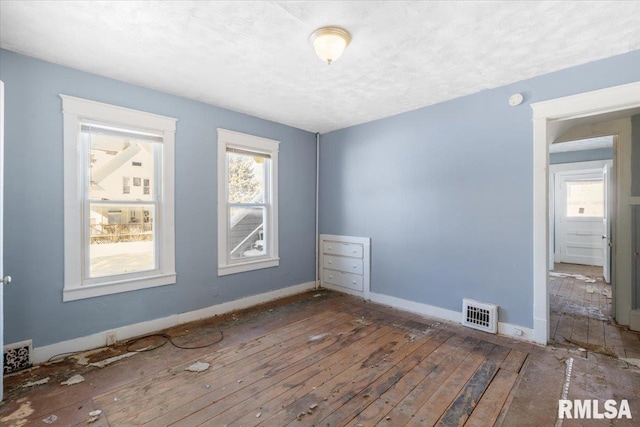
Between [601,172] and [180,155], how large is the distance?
8208mm

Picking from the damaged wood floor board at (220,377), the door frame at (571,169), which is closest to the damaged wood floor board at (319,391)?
the damaged wood floor board at (220,377)

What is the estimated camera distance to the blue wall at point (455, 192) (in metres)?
2.95

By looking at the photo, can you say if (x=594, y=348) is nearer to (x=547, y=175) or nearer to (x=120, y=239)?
(x=547, y=175)

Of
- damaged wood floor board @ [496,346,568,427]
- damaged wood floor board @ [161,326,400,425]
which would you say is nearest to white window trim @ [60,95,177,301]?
damaged wood floor board @ [161,326,400,425]

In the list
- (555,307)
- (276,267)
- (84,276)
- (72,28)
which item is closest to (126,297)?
(84,276)

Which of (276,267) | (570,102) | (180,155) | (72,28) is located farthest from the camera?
(276,267)

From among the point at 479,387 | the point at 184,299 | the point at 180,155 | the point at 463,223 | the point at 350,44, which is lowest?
the point at 479,387

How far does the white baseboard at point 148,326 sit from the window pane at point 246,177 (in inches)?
54.0

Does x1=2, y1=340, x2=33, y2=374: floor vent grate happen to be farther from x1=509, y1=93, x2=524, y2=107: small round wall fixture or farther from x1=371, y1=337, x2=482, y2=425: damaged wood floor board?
x1=509, y1=93, x2=524, y2=107: small round wall fixture

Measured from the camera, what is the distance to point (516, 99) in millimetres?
2963

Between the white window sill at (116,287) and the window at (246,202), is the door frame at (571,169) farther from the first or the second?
the white window sill at (116,287)

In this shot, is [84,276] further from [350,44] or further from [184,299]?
[350,44]

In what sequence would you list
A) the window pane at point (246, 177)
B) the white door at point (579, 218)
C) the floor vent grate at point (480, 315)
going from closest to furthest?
the floor vent grate at point (480, 315) → the window pane at point (246, 177) → the white door at point (579, 218)

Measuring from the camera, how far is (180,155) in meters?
3.38
